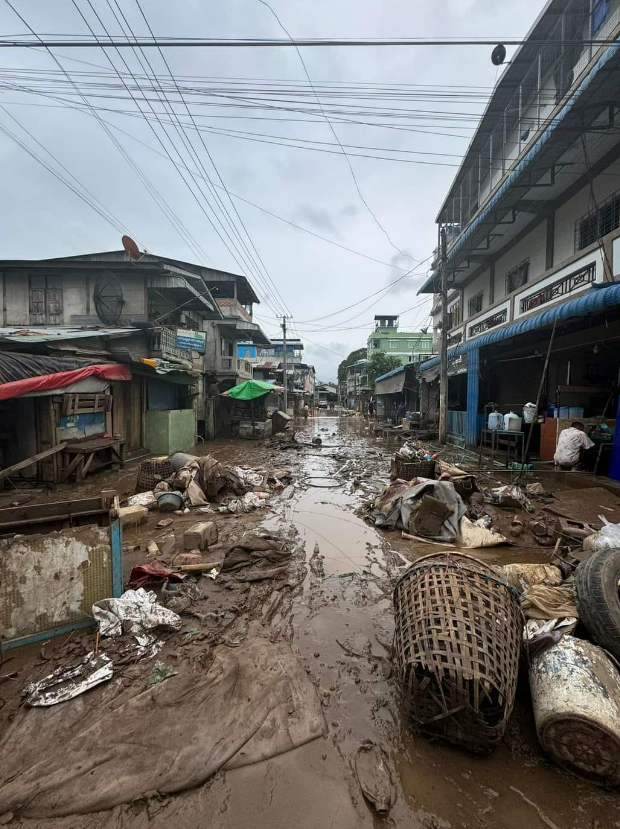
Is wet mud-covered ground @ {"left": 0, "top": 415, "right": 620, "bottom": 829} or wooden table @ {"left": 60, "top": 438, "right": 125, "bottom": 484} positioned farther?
wooden table @ {"left": 60, "top": 438, "right": 125, "bottom": 484}

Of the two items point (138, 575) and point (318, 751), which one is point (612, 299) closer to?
point (318, 751)

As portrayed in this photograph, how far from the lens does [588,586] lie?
105 inches

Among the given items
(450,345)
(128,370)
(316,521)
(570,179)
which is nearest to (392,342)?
(450,345)

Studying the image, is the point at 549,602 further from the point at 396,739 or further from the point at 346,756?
the point at 346,756

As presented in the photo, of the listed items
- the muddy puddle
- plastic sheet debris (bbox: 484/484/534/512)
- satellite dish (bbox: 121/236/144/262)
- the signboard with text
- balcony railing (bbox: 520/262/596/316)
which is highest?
satellite dish (bbox: 121/236/144/262)

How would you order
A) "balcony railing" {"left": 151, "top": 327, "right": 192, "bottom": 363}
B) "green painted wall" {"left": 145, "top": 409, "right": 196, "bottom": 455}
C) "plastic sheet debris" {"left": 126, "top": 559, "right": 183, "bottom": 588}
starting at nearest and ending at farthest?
"plastic sheet debris" {"left": 126, "top": 559, "right": 183, "bottom": 588}, "green painted wall" {"left": 145, "top": 409, "right": 196, "bottom": 455}, "balcony railing" {"left": 151, "top": 327, "right": 192, "bottom": 363}

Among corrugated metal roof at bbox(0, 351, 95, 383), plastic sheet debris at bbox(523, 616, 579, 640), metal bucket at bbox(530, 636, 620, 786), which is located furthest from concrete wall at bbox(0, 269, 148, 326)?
metal bucket at bbox(530, 636, 620, 786)

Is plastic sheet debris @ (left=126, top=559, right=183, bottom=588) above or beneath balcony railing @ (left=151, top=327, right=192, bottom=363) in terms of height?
beneath

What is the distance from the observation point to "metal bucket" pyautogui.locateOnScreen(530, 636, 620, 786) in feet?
6.27

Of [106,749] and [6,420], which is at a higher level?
[6,420]

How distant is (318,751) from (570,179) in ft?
49.1

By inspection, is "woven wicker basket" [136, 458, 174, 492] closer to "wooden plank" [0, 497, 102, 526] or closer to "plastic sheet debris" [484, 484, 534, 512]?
"wooden plank" [0, 497, 102, 526]

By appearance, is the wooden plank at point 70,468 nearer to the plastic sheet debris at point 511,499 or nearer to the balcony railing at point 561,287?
the plastic sheet debris at point 511,499

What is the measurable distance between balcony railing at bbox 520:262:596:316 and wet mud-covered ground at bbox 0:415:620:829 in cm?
815
